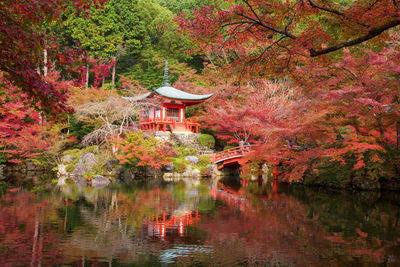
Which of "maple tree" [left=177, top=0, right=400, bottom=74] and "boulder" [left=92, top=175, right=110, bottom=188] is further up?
"maple tree" [left=177, top=0, right=400, bottom=74]

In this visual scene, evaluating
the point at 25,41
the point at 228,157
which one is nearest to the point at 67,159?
the point at 228,157

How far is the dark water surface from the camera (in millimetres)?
5012

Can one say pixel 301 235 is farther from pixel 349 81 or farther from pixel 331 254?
pixel 349 81

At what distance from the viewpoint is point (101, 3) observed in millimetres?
4641

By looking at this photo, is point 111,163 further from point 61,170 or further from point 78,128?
Answer: point 78,128

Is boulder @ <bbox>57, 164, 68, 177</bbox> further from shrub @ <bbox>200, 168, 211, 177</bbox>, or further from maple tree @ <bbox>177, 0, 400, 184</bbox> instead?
maple tree @ <bbox>177, 0, 400, 184</bbox>

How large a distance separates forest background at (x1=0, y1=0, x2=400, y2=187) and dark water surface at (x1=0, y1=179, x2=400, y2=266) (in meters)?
2.04

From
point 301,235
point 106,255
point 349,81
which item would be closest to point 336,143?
point 349,81

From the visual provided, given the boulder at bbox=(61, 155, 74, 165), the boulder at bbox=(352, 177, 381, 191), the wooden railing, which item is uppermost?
the wooden railing

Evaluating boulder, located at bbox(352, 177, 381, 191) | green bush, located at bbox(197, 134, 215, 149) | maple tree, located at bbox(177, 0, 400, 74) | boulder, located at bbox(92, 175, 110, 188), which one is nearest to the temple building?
green bush, located at bbox(197, 134, 215, 149)

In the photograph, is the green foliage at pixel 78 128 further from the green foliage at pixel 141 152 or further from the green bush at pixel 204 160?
the green bush at pixel 204 160

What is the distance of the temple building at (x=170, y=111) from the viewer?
874 inches

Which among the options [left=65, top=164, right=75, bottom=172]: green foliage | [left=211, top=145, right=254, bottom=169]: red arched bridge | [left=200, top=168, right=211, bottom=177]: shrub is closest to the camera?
[left=65, top=164, right=75, bottom=172]: green foliage

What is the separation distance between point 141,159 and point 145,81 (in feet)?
42.8
